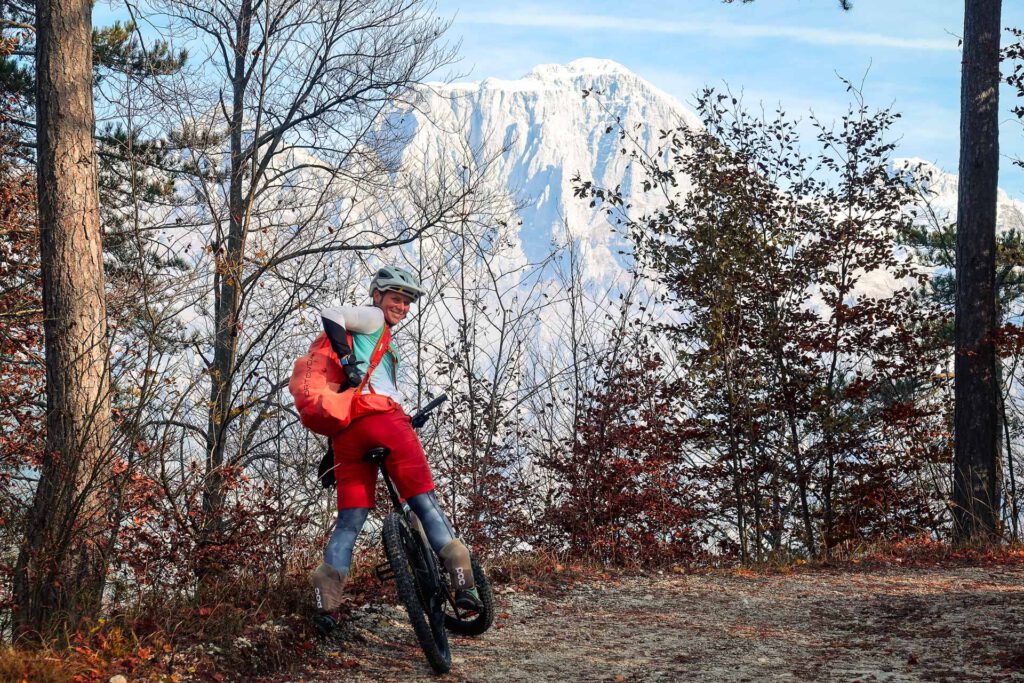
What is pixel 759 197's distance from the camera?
464 inches

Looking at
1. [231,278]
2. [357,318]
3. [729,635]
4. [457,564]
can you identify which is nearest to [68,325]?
[357,318]

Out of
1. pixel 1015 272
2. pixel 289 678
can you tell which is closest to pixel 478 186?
pixel 289 678

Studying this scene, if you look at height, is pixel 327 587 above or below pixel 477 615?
above

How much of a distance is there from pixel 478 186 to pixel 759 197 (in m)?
3.66

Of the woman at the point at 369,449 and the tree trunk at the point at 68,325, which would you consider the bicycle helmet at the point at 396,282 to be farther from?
the tree trunk at the point at 68,325

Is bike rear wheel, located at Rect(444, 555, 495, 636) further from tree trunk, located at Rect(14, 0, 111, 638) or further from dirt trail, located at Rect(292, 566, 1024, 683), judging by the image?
tree trunk, located at Rect(14, 0, 111, 638)

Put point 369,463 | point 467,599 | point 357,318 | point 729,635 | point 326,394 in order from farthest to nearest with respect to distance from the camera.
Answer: point 729,635, point 467,599, point 369,463, point 357,318, point 326,394

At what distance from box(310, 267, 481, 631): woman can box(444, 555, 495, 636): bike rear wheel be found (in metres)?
0.18

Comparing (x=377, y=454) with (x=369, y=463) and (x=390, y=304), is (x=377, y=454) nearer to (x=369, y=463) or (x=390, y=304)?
(x=369, y=463)

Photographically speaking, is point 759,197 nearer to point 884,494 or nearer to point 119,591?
point 884,494

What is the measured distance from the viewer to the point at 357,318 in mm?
4625

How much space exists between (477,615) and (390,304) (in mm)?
1831

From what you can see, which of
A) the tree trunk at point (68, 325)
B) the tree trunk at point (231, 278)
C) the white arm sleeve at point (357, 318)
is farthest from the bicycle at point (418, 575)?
the tree trunk at point (231, 278)

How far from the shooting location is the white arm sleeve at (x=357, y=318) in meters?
4.57
